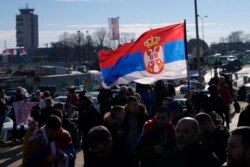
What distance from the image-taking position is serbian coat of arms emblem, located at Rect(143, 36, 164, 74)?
505 inches

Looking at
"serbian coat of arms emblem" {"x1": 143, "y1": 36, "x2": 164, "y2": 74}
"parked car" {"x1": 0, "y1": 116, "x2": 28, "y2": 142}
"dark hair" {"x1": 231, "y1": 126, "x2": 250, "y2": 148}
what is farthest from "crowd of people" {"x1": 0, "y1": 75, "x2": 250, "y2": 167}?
"parked car" {"x1": 0, "y1": 116, "x2": 28, "y2": 142}

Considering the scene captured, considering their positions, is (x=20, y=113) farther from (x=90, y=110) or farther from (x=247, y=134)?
(x=247, y=134)

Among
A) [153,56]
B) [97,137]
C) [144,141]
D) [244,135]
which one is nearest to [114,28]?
[153,56]

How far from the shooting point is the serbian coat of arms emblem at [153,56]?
12821 mm

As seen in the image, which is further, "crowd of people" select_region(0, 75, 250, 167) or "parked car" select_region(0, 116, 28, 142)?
"parked car" select_region(0, 116, 28, 142)

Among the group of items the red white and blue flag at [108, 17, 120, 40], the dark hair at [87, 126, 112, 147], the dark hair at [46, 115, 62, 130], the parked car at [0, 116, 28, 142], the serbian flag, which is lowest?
the parked car at [0, 116, 28, 142]

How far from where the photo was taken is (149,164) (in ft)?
23.0

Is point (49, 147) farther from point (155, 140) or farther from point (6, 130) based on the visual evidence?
point (6, 130)

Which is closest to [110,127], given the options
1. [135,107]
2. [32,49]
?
[135,107]

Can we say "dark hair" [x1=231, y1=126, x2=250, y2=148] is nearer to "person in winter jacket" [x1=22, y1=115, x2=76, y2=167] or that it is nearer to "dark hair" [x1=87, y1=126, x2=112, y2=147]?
"dark hair" [x1=87, y1=126, x2=112, y2=147]

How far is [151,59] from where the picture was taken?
13.0 meters

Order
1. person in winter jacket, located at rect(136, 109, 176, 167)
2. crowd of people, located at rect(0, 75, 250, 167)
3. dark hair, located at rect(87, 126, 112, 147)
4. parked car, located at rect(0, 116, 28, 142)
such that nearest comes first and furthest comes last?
crowd of people, located at rect(0, 75, 250, 167) < dark hair, located at rect(87, 126, 112, 147) < person in winter jacket, located at rect(136, 109, 176, 167) < parked car, located at rect(0, 116, 28, 142)

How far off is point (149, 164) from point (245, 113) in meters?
2.36

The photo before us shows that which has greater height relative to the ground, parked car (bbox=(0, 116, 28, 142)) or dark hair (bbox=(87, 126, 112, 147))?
dark hair (bbox=(87, 126, 112, 147))
